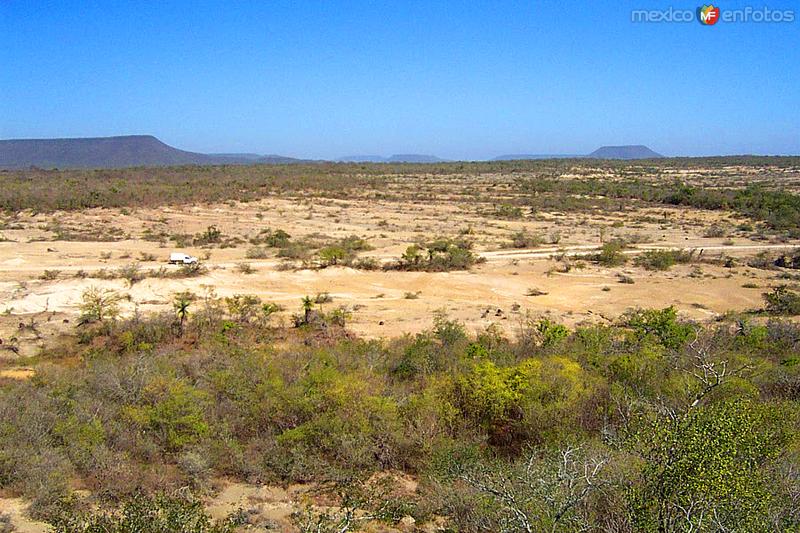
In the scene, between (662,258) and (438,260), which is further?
(662,258)

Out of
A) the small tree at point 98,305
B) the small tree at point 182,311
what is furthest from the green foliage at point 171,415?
the small tree at point 98,305

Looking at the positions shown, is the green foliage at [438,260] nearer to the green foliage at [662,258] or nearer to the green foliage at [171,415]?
the green foliage at [662,258]

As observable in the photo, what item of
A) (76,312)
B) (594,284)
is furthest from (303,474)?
(594,284)

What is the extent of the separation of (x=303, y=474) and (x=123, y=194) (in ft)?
147

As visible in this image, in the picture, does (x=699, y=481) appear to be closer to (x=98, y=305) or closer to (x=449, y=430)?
(x=449, y=430)

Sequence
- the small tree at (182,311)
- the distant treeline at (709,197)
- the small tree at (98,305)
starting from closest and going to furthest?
the small tree at (182,311), the small tree at (98,305), the distant treeline at (709,197)

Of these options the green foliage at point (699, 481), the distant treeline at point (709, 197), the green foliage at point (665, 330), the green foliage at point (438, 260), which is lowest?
the green foliage at point (665, 330)

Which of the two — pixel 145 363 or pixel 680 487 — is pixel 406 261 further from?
pixel 680 487

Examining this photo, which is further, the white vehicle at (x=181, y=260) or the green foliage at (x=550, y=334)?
the white vehicle at (x=181, y=260)

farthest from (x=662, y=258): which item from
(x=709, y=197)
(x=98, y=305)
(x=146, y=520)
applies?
(x=709, y=197)

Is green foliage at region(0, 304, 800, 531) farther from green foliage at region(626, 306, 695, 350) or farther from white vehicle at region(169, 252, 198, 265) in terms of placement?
white vehicle at region(169, 252, 198, 265)

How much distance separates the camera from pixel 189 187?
56.0 metres

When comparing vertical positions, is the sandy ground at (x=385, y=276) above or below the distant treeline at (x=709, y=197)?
below

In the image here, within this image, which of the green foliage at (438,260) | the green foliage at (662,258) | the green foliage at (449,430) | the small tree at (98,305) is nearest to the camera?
the green foliage at (449,430)
